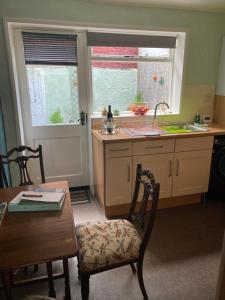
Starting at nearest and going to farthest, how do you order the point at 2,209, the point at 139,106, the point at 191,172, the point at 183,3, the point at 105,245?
the point at 2,209, the point at 105,245, the point at 183,3, the point at 191,172, the point at 139,106

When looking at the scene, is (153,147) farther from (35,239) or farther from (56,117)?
(35,239)

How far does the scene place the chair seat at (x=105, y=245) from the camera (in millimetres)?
1400

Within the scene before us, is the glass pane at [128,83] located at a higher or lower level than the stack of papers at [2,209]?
higher

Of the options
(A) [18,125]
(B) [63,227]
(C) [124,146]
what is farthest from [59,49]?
(B) [63,227]

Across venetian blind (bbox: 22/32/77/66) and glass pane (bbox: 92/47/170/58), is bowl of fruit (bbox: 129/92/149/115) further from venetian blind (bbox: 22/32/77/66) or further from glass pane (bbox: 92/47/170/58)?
venetian blind (bbox: 22/32/77/66)

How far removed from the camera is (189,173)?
272cm

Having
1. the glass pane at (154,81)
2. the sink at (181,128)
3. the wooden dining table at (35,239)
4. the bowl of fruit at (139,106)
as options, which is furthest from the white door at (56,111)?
the wooden dining table at (35,239)

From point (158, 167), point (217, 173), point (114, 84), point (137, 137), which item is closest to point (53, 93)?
point (114, 84)

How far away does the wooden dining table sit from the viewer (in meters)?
1.02

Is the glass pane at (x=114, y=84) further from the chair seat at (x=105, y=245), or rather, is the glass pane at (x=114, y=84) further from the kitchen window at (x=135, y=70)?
the chair seat at (x=105, y=245)

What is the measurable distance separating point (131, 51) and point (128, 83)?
0.40 m

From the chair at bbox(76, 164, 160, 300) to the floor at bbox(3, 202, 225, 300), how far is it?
21 cm

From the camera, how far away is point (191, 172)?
8.96ft

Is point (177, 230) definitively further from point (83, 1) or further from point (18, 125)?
point (83, 1)
